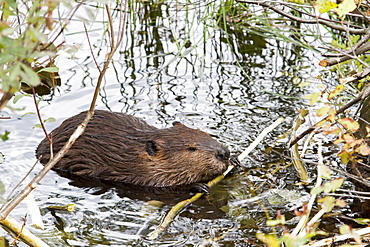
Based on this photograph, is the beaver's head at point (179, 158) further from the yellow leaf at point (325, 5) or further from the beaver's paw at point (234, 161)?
the yellow leaf at point (325, 5)

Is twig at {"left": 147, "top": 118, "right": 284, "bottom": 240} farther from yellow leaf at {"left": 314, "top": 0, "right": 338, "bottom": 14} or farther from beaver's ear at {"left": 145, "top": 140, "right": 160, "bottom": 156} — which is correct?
yellow leaf at {"left": 314, "top": 0, "right": 338, "bottom": 14}

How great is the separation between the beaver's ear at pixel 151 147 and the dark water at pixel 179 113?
0.36m

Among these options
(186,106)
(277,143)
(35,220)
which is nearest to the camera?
(35,220)

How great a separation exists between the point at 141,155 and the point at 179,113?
40.0 inches

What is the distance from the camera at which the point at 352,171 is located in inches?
164

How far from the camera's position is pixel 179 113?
5137 mm

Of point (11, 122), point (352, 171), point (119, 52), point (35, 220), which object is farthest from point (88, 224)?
point (119, 52)

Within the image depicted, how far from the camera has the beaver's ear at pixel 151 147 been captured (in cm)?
420

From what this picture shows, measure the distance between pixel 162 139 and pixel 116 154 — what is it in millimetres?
374

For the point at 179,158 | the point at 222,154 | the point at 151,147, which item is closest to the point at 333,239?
the point at 222,154

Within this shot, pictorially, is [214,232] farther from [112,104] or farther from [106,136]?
[112,104]

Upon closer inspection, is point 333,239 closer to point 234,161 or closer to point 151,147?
point 234,161

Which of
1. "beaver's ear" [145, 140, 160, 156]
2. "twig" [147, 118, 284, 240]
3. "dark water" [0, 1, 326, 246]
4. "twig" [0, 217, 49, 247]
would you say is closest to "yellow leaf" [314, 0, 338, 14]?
"dark water" [0, 1, 326, 246]

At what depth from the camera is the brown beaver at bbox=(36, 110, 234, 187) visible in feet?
13.8
